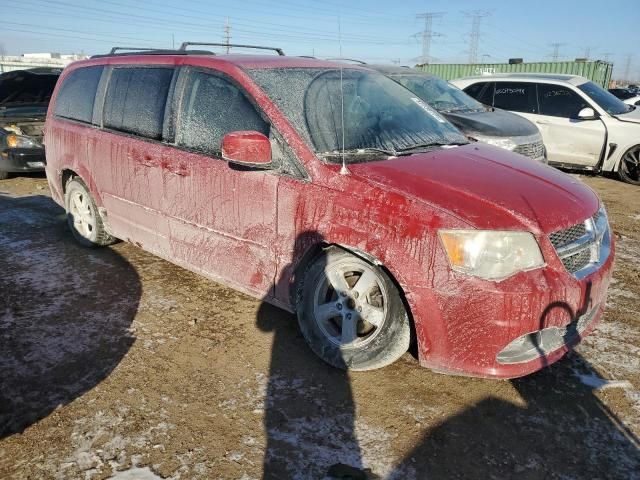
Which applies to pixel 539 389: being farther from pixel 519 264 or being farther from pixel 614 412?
pixel 519 264

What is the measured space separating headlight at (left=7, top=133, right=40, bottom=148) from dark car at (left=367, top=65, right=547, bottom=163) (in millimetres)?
5530

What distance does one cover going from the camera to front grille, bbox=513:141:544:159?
668 centimetres

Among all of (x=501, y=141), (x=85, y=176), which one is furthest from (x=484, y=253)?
(x=501, y=141)

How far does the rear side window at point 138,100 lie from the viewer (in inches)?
155

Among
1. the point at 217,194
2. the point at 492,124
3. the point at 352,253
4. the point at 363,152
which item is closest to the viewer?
the point at 352,253

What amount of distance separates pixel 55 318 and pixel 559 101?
8.44m

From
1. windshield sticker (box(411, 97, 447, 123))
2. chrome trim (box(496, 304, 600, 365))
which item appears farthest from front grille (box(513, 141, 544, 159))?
chrome trim (box(496, 304, 600, 365))

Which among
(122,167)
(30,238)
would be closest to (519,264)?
(122,167)

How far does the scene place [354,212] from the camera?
111 inches

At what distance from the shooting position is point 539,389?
2934mm

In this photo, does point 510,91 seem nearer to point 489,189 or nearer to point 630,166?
point 630,166

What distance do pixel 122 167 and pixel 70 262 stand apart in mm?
1205

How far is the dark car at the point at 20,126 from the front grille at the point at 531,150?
7.13 m

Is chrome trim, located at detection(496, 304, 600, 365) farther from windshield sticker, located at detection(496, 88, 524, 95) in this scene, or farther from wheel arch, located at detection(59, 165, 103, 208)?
windshield sticker, located at detection(496, 88, 524, 95)
